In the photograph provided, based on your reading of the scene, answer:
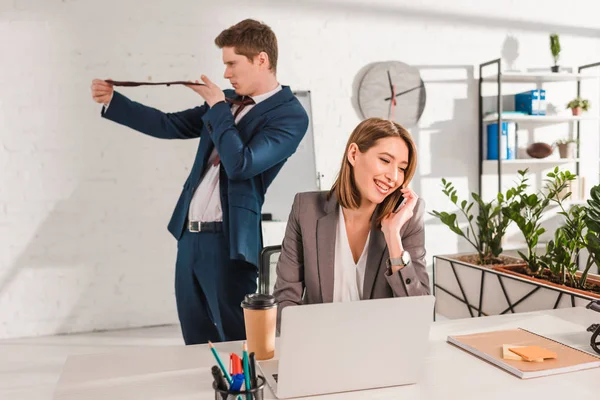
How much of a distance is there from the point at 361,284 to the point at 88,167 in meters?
2.44

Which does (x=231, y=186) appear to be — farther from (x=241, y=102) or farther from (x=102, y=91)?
(x=102, y=91)

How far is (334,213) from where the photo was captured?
5.17 feet

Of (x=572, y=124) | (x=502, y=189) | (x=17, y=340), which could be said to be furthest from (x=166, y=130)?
(x=572, y=124)

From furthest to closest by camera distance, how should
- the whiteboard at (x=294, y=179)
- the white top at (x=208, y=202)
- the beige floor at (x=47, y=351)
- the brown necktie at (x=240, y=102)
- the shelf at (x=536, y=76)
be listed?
1. the shelf at (x=536, y=76)
2. the whiteboard at (x=294, y=179)
3. the beige floor at (x=47, y=351)
4. the brown necktie at (x=240, y=102)
5. the white top at (x=208, y=202)

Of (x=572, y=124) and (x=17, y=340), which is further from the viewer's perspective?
(x=572, y=124)

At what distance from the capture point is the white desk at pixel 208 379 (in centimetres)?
94

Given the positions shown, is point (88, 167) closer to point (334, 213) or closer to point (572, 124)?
point (334, 213)

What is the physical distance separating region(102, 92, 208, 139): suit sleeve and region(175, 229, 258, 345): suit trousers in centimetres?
50

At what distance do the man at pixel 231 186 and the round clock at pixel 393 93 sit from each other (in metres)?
1.91

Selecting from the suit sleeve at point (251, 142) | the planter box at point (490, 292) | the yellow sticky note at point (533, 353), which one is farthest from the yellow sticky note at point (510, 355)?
the suit sleeve at point (251, 142)

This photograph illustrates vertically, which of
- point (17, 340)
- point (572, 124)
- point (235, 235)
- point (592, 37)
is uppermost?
point (592, 37)

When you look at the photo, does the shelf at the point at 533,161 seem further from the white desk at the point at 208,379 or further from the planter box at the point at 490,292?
the white desk at the point at 208,379

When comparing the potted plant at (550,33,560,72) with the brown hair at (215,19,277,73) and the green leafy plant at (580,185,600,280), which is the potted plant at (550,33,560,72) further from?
the brown hair at (215,19,277,73)

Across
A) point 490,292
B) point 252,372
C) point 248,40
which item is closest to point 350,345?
point 252,372
